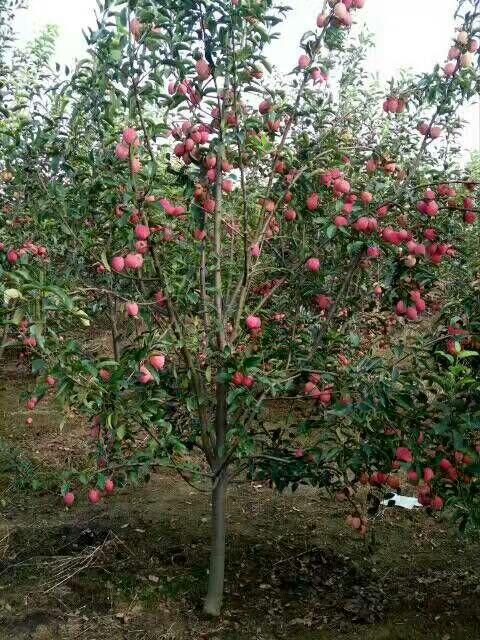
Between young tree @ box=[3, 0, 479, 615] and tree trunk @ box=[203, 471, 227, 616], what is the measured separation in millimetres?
10

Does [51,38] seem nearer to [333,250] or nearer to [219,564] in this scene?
[333,250]

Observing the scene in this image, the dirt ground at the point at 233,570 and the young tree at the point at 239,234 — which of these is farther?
the dirt ground at the point at 233,570

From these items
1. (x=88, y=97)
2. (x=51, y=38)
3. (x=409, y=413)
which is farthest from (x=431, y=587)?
(x=51, y=38)

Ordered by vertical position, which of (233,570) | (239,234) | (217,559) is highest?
(239,234)

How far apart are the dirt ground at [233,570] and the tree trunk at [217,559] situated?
89mm

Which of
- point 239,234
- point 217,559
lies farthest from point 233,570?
point 239,234

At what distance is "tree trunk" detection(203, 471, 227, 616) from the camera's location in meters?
3.55

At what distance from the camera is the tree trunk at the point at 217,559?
3549mm

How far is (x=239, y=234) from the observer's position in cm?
332

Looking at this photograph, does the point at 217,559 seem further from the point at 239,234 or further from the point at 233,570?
the point at 239,234

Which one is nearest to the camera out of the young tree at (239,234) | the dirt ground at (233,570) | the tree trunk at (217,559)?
the young tree at (239,234)

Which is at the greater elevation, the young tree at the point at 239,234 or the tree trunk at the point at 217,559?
the young tree at the point at 239,234

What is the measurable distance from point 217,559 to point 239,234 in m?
1.83

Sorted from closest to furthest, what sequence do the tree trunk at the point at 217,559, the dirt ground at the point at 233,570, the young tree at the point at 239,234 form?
the young tree at the point at 239,234 → the dirt ground at the point at 233,570 → the tree trunk at the point at 217,559
